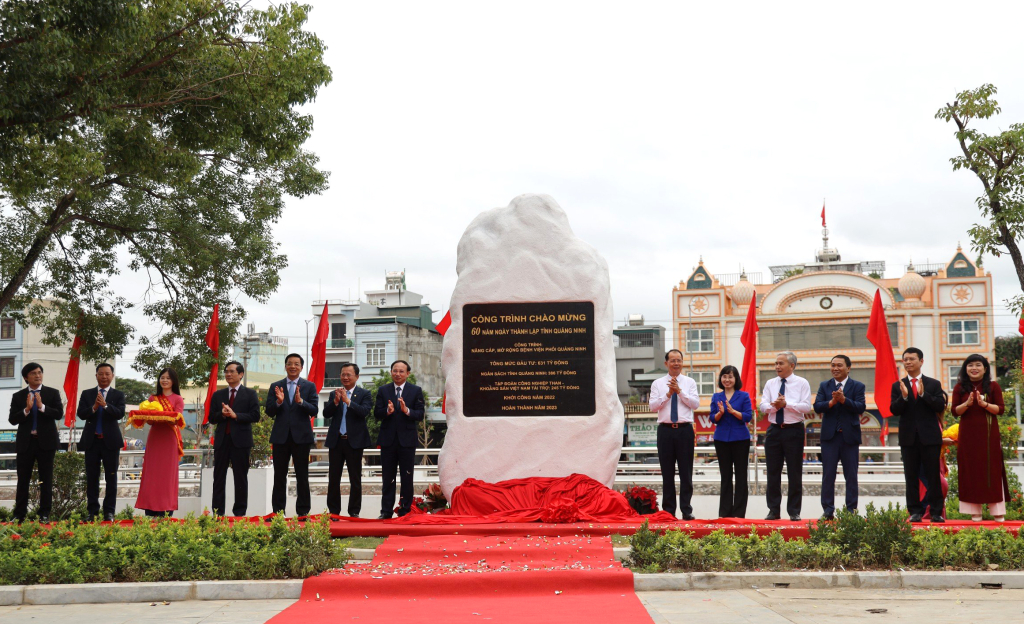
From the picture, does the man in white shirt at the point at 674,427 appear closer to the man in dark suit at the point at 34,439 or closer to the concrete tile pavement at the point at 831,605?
the concrete tile pavement at the point at 831,605

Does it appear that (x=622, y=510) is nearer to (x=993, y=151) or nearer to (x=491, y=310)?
(x=491, y=310)

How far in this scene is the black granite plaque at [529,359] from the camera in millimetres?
8641

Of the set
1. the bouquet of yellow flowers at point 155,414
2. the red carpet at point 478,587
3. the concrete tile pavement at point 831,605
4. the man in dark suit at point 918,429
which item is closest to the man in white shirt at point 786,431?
the man in dark suit at point 918,429

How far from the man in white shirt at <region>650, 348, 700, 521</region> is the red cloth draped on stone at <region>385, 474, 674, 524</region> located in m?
0.54

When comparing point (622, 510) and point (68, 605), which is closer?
point (68, 605)

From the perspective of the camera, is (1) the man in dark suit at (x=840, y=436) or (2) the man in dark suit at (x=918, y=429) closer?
(2) the man in dark suit at (x=918, y=429)

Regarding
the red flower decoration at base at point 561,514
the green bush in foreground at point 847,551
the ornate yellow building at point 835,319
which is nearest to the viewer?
the green bush in foreground at point 847,551

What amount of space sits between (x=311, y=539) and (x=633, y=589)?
2.06 meters

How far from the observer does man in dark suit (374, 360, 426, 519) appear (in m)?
8.66

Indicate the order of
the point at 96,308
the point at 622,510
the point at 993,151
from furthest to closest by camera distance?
the point at 96,308, the point at 993,151, the point at 622,510

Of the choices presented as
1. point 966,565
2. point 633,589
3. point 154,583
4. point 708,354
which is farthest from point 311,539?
point 708,354

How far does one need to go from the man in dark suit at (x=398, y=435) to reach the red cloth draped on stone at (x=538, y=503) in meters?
0.64

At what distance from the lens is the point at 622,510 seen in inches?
311

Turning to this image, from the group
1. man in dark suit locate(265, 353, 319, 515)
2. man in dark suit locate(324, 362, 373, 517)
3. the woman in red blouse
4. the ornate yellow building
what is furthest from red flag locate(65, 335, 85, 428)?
the ornate yellow building
